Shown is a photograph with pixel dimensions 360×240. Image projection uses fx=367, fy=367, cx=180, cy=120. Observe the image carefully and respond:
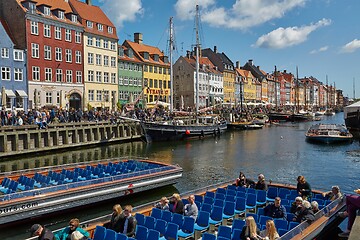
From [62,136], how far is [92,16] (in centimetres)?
2682

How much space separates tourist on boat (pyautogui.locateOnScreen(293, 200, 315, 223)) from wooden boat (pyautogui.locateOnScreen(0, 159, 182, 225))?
9.23 metres

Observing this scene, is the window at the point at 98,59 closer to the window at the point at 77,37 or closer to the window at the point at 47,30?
the window at the point at 77,37

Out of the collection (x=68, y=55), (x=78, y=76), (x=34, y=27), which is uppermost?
(x=34, y=27)

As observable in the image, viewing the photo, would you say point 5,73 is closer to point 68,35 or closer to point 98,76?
point 68,35

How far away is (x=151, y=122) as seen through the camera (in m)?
47.0

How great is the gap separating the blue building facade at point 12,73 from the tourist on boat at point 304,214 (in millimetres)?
38020

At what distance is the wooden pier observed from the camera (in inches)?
1323

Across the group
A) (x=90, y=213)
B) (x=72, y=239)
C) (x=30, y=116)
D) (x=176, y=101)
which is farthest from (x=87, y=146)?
(x=176, y=101)

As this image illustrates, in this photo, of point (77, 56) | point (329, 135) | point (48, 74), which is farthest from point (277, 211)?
point (77, 56)

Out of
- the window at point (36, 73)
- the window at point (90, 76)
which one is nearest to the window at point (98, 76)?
the window at point (90, 76)

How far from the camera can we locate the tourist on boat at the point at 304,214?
11.3 m

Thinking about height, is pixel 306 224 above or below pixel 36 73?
below

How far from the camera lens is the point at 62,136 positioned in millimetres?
38750

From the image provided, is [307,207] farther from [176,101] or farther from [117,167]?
[176,101]
